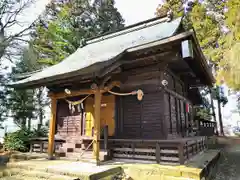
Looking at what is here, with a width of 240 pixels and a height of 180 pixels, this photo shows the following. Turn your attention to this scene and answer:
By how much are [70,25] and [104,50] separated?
11143 mm

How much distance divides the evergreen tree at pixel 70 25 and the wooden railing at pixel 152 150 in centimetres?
1119

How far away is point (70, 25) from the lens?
1723cm

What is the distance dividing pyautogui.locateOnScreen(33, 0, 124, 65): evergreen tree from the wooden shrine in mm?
9409

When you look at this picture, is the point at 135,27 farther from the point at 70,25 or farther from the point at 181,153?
the point at 70,25

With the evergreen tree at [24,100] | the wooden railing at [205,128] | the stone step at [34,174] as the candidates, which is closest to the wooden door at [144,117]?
the stone step at [34,174]

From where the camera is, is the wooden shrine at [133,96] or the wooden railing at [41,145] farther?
the wooden railing at [41,145]

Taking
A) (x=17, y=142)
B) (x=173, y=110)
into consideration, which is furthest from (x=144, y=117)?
(x=17, y=142)

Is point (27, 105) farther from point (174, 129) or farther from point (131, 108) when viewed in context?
point (174, 129)

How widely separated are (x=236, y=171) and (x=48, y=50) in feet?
49.1

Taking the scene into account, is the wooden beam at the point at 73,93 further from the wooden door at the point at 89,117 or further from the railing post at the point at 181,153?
the railing post at the point at 181,153

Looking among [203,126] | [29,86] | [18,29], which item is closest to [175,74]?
[29,86]

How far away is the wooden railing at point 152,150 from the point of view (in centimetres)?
489

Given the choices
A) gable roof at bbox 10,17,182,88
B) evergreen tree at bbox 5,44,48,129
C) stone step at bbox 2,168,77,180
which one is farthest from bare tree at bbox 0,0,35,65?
stone step at bbox 2,168,77,180

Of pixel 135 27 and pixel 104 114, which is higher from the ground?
pixel 135 27
